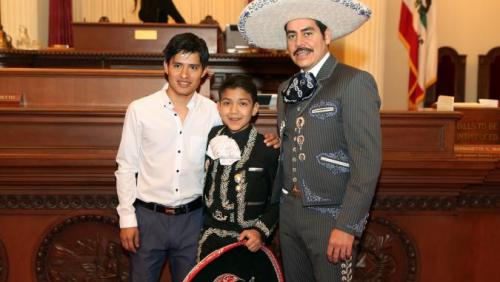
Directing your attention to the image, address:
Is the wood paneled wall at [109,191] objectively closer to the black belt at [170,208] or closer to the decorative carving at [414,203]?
the decorative carving at [414,203]

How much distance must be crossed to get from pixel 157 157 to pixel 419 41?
14.8ft

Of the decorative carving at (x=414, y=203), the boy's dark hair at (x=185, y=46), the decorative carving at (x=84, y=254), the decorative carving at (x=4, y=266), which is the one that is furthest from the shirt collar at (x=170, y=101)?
the decorative carving at (x=4, y=266)

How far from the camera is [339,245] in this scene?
6.16 feet

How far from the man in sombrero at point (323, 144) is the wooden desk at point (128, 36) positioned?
3575 millimetres

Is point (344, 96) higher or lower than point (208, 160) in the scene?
higher

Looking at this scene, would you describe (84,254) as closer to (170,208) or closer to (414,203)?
(170,208)

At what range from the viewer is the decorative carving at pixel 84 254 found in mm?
2701

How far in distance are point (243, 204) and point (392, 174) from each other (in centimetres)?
85

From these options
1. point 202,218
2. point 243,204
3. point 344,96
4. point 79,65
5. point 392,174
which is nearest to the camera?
point 344,96

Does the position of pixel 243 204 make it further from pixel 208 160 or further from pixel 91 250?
pixel 91 250

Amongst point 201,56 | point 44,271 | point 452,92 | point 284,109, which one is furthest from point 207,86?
point 452,92

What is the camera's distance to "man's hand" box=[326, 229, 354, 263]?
1876 millimetres

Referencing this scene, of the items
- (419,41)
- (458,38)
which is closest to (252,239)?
(419,41)

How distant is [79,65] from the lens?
18.2 ft
